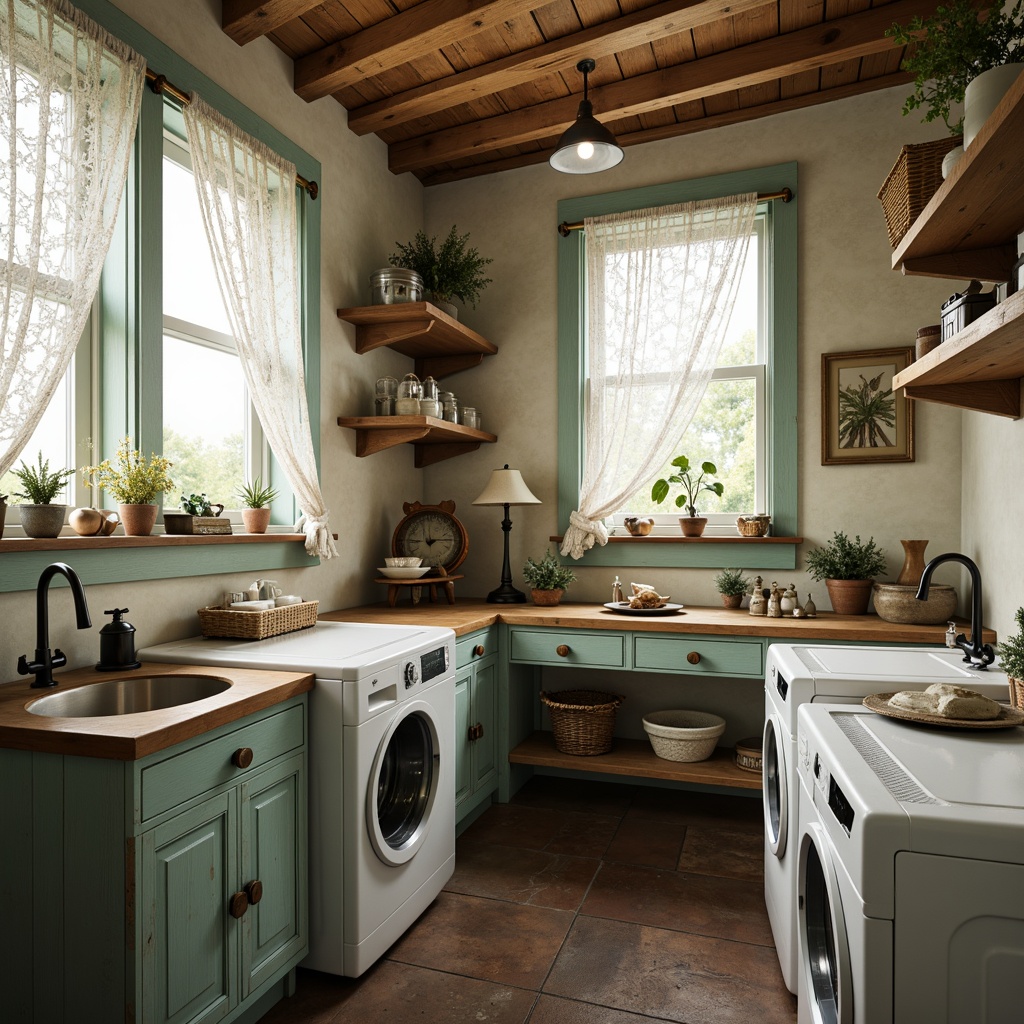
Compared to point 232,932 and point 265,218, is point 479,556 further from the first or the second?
point 232,932

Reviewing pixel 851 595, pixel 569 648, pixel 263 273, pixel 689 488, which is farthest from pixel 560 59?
pixel 851 595

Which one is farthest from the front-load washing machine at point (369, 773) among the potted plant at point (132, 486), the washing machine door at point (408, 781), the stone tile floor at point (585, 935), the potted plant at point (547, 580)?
the potted plant at point (547, 580)

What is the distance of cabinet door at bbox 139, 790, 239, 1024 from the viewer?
1.42 m

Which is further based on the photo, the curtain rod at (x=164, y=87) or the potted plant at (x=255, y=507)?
the potted plant at (x=255, y=507)

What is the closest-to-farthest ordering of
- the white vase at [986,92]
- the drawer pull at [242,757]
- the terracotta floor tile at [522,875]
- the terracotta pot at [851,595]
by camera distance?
1. the white vase at [986,92]
2. the drawer pull at [242,757]
3. the terracotta floor tile at [522,875]
4. the terracotta pot at [851,595]

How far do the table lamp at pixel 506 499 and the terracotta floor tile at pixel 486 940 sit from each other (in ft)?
4.72

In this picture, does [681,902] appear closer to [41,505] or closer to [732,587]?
[732,587]

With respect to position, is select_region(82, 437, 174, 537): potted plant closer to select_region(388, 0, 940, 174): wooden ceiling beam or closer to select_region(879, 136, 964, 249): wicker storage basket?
select_region(879, 136, 964, 249): wicker storage basket

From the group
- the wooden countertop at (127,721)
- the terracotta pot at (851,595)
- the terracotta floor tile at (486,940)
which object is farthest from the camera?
the terracotta pot at (851,595)

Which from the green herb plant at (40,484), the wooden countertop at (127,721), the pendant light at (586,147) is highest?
the pendant light at (586,147)

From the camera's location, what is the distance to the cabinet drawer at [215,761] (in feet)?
4.69

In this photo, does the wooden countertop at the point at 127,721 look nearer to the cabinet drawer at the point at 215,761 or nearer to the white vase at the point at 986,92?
the cabinet drawer at the point at 215,761

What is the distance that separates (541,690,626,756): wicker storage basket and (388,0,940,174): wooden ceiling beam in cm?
267

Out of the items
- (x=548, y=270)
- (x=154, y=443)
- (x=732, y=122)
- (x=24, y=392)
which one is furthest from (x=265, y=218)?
(x=732, y=122)
